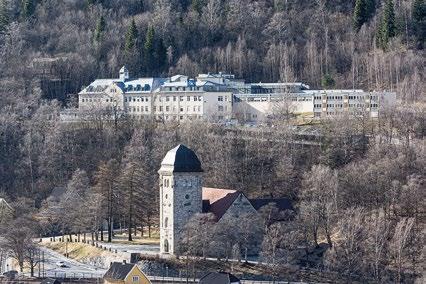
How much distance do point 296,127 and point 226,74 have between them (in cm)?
1983

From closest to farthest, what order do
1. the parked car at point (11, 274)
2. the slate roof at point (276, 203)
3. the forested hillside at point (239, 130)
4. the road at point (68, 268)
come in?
the parked car at point (11, 274), the road at point (68, 268), the forested hillside at point (239, 130), the slate roof at point (276, 203)

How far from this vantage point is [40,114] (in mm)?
100438

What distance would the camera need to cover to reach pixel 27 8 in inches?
5022

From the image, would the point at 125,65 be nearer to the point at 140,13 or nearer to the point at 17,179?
the point at 140,13

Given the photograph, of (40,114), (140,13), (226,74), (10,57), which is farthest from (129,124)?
(140,13)

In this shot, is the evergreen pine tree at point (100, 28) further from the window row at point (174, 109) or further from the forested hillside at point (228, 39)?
the window row at point (174, 109)

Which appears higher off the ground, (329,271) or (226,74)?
(226,74)

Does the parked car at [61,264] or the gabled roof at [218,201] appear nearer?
the gabled roof at [218,201]

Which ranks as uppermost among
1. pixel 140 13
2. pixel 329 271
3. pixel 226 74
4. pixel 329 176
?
pixel 140 13

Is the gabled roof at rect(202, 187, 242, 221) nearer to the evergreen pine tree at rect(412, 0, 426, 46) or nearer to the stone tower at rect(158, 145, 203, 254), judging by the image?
the stone tower at rect(158, 145, 203, 254)

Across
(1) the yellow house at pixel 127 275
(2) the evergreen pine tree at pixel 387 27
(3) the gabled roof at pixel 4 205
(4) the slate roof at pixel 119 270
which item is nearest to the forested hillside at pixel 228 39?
(2) the evergreen pine tree at pixel 387 27

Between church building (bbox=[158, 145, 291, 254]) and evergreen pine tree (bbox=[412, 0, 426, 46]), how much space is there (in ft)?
157

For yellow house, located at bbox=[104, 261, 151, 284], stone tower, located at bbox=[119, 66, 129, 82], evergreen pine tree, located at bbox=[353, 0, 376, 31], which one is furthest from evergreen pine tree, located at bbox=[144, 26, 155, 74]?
yellow house, located at bbox=[104, 261, 151, 284]

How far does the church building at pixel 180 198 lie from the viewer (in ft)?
220
